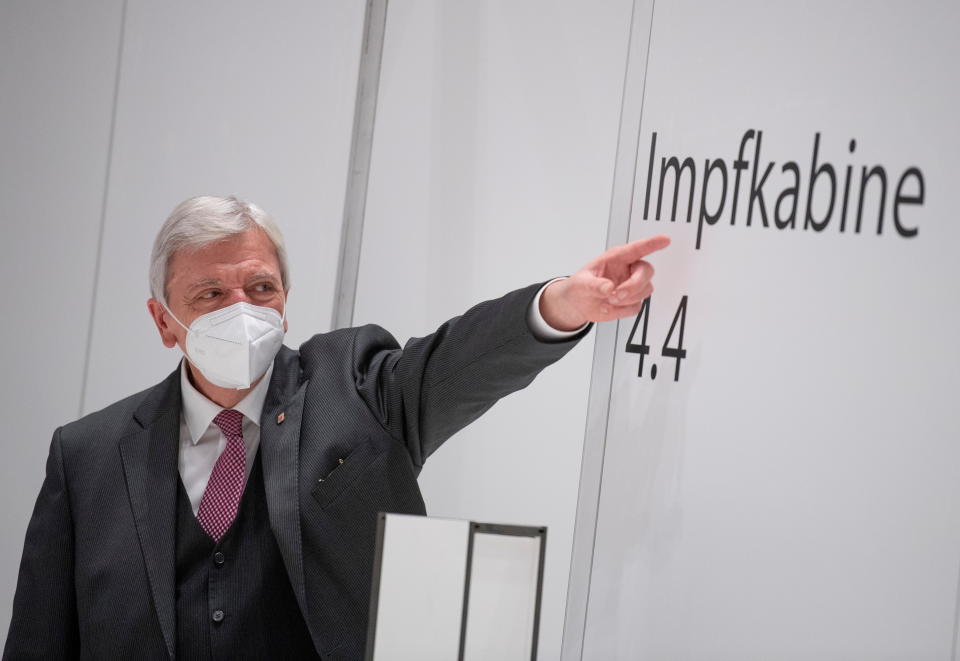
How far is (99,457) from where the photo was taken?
182 centimetres

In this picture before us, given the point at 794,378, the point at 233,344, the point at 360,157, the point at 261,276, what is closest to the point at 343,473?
the point at 233,344

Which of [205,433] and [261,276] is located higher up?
[261,276]

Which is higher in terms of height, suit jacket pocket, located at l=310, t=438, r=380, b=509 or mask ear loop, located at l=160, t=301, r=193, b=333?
mask ear loop, located at l=160, t=301, r=193, b=333

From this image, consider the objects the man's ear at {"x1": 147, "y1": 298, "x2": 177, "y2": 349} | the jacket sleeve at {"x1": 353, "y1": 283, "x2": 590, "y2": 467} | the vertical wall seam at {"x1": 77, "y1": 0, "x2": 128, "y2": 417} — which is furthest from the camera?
the vertical wall seam at {"x1": 77, "y1": 0, "x2": 128, "y2": 417}

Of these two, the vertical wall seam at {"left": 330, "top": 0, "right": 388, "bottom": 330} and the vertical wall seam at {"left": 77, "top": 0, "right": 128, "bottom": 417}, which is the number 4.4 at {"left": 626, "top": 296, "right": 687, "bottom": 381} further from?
the vertical wall seam at {"left": 77, "top": 0, "right": 128, "bottom": 417}

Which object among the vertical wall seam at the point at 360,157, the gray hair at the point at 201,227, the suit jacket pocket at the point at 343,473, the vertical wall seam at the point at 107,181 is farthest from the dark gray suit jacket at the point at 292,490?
the vertical wall seam at the point at 107,181

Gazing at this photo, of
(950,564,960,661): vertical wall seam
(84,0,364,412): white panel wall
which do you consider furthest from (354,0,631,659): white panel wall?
(950,564,960,661): vertical wall seam

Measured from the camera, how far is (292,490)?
65.6 inches

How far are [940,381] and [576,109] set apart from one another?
979 millimetres

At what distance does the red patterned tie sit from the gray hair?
1.20 feet

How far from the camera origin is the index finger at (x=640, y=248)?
1.40 metres

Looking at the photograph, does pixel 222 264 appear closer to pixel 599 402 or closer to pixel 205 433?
pixel 205 433

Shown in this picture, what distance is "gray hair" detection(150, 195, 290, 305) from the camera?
5.93 feet

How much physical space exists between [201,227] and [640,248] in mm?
897
